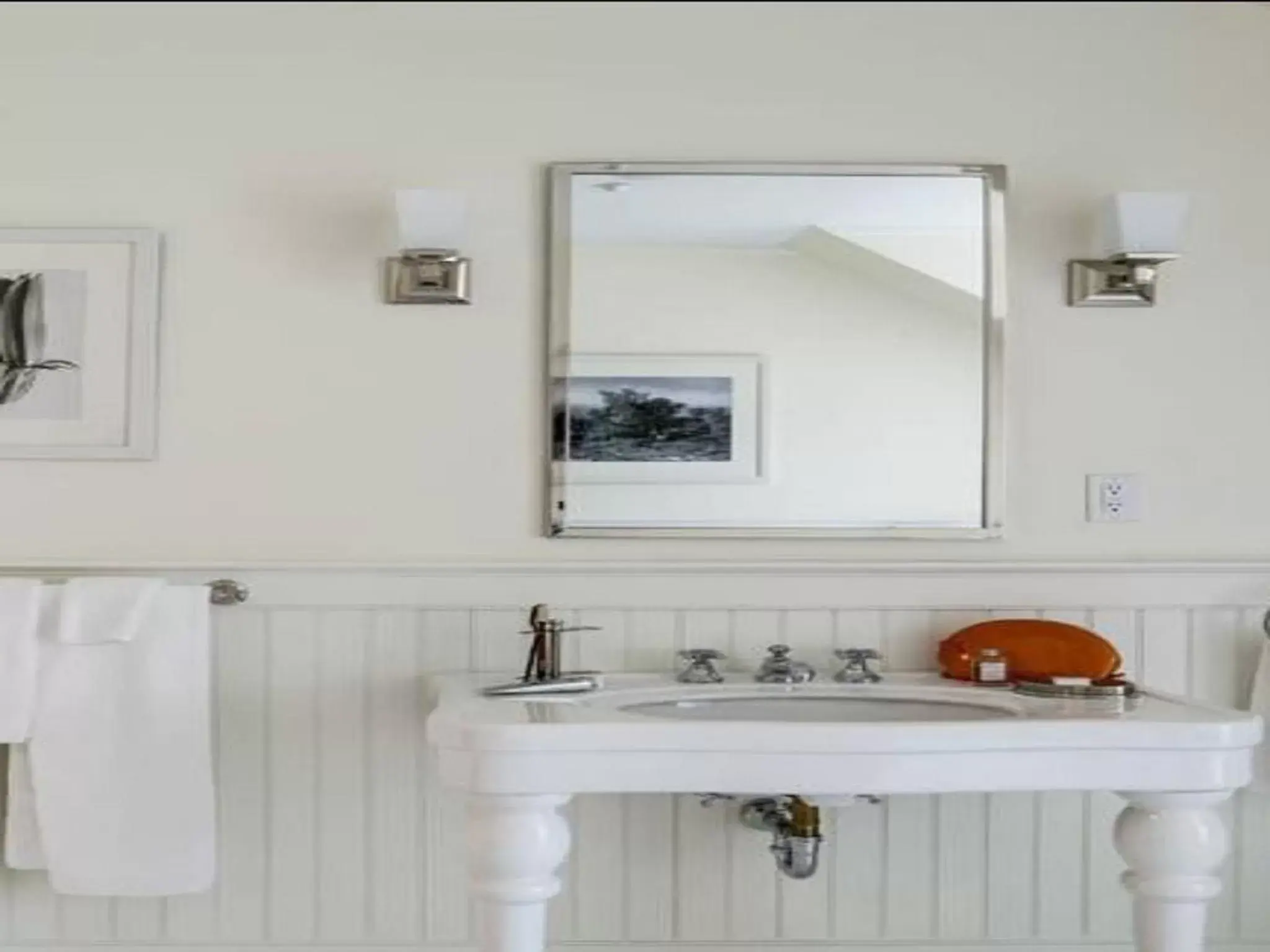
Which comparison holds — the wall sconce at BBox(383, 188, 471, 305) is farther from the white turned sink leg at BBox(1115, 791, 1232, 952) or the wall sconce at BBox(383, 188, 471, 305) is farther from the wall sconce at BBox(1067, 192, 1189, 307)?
the white turned sink leg at BBox(1115, 791, 1232, 952)

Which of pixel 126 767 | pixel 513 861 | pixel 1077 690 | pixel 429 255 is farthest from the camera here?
pixel 429 255

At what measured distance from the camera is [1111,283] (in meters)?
2.44

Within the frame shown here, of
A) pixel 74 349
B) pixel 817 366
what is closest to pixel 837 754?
pixel 817 366

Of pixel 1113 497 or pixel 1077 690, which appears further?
pixel 1113 497

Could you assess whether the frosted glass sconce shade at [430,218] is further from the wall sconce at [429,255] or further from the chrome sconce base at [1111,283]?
the chrome sconce base at [1111,283]

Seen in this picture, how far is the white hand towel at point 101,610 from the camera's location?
2.25 metres

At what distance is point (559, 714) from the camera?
200 centimetres

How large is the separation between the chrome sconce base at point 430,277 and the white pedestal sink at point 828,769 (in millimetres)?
700

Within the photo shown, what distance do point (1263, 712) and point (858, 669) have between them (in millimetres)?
617

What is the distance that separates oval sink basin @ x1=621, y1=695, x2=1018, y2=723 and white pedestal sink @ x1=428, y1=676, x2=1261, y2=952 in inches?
10.1

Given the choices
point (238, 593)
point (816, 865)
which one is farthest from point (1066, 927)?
point (238, 593)

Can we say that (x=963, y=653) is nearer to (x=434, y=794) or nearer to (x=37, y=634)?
(x=434, y=794)

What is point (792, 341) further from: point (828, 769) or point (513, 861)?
point (513, 861)

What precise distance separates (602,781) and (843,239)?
97cm
